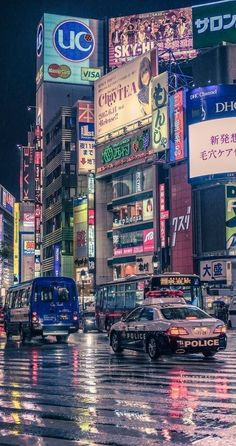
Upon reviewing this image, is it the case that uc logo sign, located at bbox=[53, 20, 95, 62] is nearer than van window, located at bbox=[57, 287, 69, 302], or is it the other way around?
van window, located at bbox=[57, 287, 69, 302]

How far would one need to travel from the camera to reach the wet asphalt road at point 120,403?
7406mm

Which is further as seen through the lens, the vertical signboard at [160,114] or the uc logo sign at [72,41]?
the uc logo sign at [72,41]

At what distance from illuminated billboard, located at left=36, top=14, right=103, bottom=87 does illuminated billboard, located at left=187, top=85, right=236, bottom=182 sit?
1946 inches

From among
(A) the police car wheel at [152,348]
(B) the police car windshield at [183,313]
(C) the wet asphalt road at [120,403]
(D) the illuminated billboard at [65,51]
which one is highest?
(D) the illuminated billboard at [65,51]

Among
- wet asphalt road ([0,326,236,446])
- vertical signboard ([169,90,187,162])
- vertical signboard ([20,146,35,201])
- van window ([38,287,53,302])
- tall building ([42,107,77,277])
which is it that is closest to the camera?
wet asphalt road ([0,326,236,446])

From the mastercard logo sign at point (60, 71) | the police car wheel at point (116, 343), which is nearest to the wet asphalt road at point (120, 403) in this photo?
the police car wheel at point (116, 343)

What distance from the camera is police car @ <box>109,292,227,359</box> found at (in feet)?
53.9

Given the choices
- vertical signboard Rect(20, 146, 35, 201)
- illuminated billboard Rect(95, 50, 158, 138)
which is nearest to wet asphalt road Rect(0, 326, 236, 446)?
illuminated billboard Rect(95, 50, 158, 138)

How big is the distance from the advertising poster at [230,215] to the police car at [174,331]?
4093cm

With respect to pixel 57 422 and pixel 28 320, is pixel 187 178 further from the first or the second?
pixel 57 422

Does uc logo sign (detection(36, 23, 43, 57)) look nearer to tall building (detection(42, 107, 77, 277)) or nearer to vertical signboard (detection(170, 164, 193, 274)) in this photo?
tall building (detection(42, 107, 77, 277))

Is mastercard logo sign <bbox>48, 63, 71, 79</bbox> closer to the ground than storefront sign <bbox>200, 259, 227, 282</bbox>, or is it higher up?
higher up

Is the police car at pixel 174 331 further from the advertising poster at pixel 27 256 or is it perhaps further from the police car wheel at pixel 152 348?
the advertising poster at pixel 27 256

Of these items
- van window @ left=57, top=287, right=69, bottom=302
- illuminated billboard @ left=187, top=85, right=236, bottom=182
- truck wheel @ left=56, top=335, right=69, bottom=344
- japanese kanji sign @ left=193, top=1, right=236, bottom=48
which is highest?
japanese kanji sign @ left=193, top=1, right=236, bottom=48
